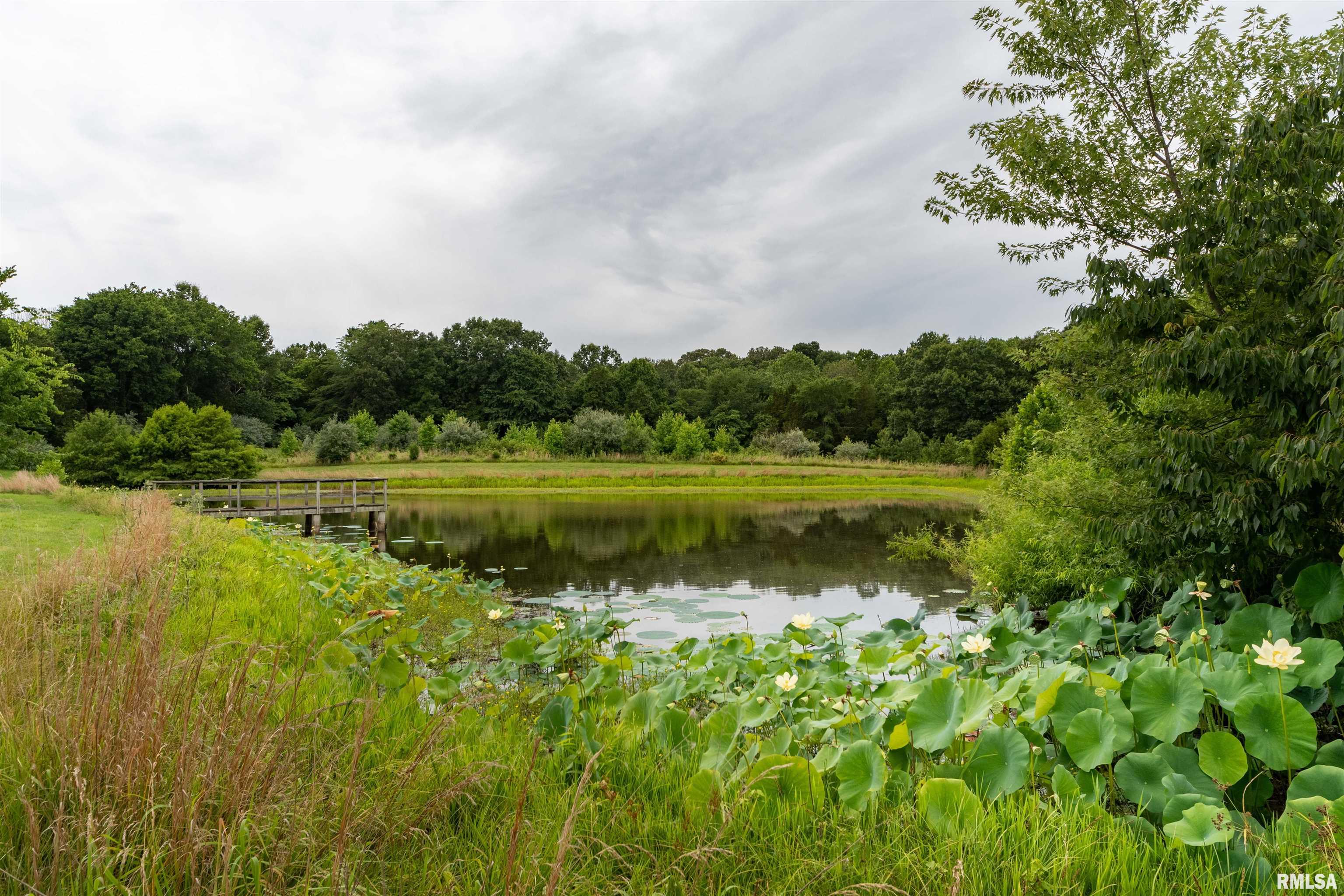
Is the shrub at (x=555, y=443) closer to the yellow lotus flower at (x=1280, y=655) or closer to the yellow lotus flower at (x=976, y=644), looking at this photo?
the yellow lotus flower at (x=976, y=644)

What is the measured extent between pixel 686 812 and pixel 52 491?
63.0 ft

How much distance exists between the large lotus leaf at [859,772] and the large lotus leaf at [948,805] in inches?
8.0

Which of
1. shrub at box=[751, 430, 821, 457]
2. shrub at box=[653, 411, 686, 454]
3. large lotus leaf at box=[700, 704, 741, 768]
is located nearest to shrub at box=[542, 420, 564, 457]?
shrub at box=[653, 411, 686, 454]

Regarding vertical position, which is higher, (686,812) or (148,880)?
(148,880)

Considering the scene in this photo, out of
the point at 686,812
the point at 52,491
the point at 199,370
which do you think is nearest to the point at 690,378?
the point at 199,370

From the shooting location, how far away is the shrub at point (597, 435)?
4600cm

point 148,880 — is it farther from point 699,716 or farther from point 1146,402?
point 1146,402

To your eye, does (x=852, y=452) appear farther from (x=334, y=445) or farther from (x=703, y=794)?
(x=703, y=794)

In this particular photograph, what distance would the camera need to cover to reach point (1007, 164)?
6789mm

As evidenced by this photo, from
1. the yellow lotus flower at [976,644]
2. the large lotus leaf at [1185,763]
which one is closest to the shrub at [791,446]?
the yellow lotus flower at [976,644]

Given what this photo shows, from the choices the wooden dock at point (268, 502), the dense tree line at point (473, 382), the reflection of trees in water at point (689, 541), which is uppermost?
the dense tree line at point (473, 382)

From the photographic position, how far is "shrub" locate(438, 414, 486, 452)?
152 feet

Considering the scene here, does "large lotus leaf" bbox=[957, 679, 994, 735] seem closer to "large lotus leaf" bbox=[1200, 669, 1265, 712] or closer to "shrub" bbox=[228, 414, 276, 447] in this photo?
"large lotus leaf" bbox=[1200, 669, 1265, 712]

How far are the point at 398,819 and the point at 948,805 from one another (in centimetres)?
177
